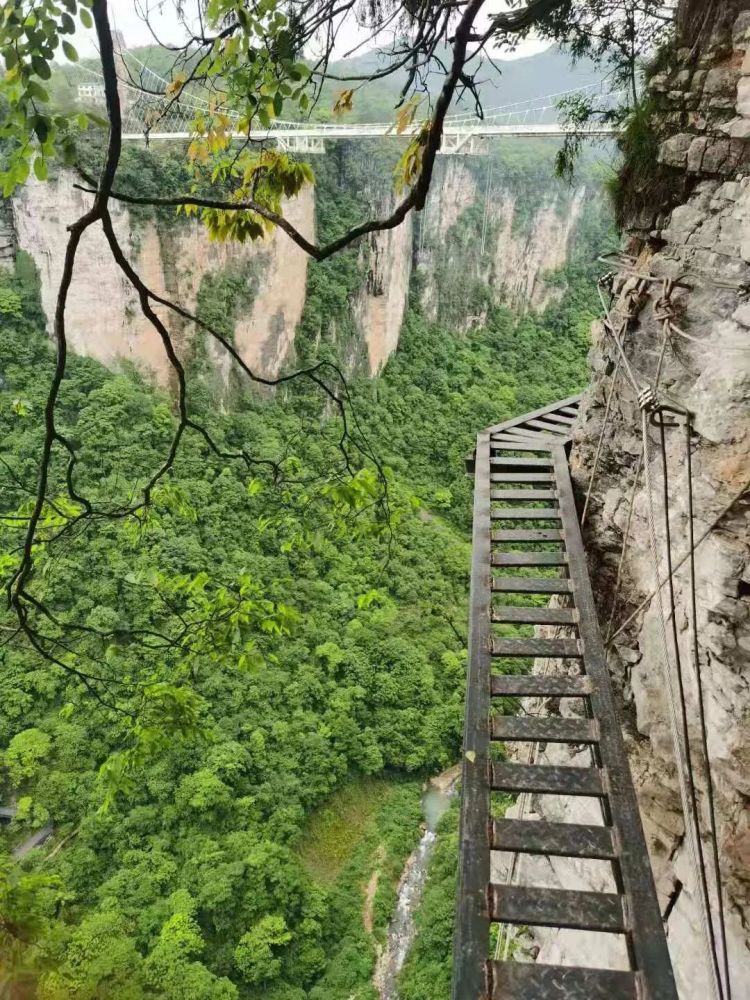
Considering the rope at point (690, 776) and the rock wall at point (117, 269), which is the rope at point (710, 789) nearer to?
the rope at point (690, 776)

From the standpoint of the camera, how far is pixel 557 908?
1823 mm

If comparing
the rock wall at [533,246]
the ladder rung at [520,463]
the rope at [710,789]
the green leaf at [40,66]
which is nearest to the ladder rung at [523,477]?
the ladder rung at [520,463]

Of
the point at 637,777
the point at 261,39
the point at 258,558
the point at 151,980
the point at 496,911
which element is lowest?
the point at 151,980

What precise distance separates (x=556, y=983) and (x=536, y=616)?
180 cm

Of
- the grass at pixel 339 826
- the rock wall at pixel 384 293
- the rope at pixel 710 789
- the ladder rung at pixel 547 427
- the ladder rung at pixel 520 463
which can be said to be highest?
the rock wall at pixel 384 293

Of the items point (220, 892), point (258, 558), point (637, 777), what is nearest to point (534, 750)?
point (637, 777)

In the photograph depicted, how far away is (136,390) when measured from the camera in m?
13.1

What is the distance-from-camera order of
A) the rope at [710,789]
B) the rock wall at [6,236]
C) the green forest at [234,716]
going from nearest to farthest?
the rope at [710,789]
the green forest at [234,716]
the rock wall at [6,236]

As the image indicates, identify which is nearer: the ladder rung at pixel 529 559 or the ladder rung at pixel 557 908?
the ladder rung at pixel 557 908

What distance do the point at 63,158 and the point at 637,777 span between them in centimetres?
362

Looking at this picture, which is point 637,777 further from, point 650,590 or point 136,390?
point 136,390

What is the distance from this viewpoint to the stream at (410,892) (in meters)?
9.16

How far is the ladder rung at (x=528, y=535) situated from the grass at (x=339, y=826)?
811cm

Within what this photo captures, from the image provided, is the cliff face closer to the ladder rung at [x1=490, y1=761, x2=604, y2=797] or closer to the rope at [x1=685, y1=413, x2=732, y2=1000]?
the rope at [x1=685, y1=413, x2=732, y2=1000]
